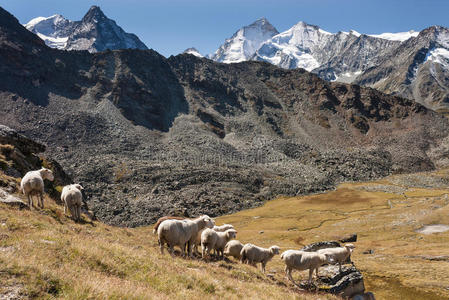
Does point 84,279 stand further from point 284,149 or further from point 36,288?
point 284,149

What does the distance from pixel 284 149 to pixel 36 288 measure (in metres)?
192

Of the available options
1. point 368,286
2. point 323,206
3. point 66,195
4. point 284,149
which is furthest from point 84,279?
point 284,149

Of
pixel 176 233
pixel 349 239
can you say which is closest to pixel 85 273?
pixel 176 233

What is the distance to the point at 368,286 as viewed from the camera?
30297mm

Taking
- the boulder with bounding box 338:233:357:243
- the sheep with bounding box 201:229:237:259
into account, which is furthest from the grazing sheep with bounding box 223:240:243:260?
the boulder with bounding box 338:233:357:243

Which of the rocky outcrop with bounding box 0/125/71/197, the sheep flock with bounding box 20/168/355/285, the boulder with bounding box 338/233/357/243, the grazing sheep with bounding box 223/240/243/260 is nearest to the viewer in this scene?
the sheep flock with bounding box 20/168/355/285

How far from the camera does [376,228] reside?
233ft

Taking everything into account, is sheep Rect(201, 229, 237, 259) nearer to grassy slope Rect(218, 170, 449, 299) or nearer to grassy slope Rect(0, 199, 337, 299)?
grassy slope Rect(0, 199, 337, 299)

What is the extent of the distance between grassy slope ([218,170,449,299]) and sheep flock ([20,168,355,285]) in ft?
8.03

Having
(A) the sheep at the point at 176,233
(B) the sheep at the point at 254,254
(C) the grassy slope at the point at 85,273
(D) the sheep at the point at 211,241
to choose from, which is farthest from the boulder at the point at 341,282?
(A) the sheep at the point at 176,233

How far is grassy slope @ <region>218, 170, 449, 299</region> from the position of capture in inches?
1227

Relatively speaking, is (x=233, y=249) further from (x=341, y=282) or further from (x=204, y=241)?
(x=341, y=282)

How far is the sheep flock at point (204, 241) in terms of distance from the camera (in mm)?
20391

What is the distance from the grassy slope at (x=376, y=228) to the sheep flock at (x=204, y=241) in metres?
2.45
